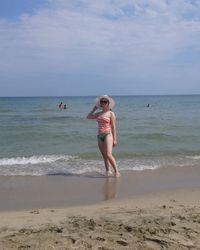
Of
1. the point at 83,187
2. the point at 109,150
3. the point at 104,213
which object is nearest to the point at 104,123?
the point at 109,150

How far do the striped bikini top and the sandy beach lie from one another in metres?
1.00

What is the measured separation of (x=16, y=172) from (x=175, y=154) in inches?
201

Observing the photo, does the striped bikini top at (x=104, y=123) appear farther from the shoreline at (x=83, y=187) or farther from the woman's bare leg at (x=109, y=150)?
the shoreline at (x=83, y=187)

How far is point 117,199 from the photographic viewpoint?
6.50m

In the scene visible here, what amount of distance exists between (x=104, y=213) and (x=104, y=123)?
326 centimetres

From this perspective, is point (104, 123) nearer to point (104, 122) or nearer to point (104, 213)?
point (104, 122)

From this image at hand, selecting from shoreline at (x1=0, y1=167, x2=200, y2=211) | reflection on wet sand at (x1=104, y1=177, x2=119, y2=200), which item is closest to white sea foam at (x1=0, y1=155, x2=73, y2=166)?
shoreline at (x1=0, y1=167, x2=200, y2=211)

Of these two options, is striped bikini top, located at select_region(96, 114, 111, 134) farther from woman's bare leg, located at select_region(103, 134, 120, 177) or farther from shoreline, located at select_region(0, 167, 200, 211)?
shoreline, located at select_region(0, 167, 200, 211)

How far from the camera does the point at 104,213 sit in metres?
5.23

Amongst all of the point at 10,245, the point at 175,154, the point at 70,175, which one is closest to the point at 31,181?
the point at 70,175

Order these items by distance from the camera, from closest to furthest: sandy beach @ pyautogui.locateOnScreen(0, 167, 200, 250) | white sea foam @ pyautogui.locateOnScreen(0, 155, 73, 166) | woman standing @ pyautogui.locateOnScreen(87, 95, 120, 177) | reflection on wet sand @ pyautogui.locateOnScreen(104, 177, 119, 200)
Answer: sandy beach @ pyautogui.locateOnScreen(0, 167, 200, 250) < reflection on wet sand @ pyautogui.locateOnScreen(104, 177, 119, 200) < woman standing @ pyautogui.locateOnScreen(87, 95, 120, 177) < white sea foam @ pyautogui.locateOnScreen(0, 155, 73, 166)

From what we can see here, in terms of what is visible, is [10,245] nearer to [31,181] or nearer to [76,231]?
[76,231]

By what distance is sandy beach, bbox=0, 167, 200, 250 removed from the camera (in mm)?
4059

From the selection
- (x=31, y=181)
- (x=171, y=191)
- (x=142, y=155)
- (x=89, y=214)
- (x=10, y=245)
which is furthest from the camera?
(x=142, y=155)
